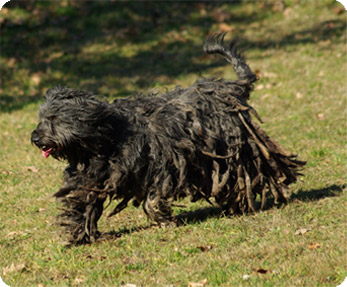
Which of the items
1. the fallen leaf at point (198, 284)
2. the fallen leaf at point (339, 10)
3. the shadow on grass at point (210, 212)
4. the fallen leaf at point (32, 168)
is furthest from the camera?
the fallen leaf at point (339, 10)

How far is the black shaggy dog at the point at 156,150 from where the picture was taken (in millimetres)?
5820

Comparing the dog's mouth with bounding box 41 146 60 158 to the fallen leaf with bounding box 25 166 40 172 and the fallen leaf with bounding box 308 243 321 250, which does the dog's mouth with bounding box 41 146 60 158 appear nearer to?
the fallen leaf with bounding box 308 243 321 250

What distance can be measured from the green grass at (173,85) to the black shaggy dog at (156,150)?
32 cm

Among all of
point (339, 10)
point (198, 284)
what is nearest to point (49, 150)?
point (198, 284)

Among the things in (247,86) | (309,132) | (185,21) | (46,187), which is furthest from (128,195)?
(185,21)

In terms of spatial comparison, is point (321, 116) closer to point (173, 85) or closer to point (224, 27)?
point (173, 85)

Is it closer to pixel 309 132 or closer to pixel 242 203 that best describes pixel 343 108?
pixel 309 132

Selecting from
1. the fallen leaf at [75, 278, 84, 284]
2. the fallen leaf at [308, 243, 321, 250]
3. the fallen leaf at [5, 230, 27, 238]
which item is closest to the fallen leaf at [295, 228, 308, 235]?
the fallen leaf at [308, 243, 321, 250]

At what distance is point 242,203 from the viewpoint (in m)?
6.72

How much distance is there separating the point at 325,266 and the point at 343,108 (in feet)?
22.7

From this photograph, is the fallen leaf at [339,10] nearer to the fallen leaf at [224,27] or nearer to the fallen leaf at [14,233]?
the fallen leaf at [224,27]

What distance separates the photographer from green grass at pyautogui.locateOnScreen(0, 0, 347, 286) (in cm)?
539

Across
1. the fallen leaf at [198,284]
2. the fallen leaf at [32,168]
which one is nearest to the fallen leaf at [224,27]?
the fallen leaf at [32,168]

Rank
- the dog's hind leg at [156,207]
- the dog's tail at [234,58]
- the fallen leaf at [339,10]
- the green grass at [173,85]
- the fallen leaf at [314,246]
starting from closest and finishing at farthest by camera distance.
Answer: the green grass at [173,85] < the fallen leaf at [314,246] < the dog's hind leg at [156,207] < the dog's tail at [234,58] < the fallen leaf at [339,10]
